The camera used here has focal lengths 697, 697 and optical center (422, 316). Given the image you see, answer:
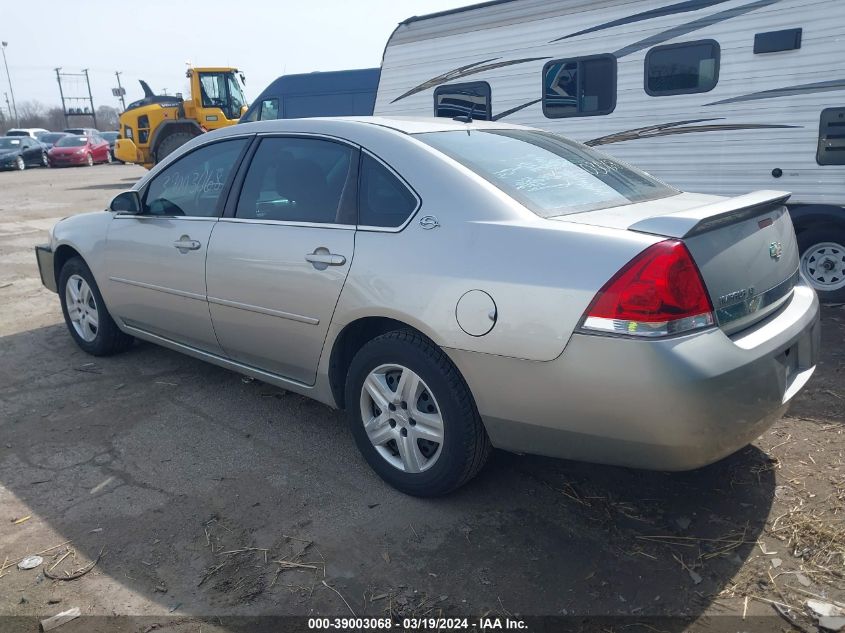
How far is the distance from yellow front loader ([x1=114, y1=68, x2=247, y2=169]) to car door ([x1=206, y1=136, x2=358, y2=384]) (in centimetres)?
1610

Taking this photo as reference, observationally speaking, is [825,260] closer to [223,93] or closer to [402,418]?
[402,418]

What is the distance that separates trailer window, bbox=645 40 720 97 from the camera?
632cm

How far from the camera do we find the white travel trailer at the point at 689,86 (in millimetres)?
5859

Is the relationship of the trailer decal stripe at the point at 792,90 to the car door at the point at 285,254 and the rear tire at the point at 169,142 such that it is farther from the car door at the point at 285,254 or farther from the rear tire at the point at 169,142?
the rear tire at the point at 169,142

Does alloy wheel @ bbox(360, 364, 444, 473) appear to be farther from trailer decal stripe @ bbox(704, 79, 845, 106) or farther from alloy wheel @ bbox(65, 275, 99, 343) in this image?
trailer decal stripe @ bbox(704, 79, 845, 106)

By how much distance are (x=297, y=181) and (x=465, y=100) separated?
4.82 metres

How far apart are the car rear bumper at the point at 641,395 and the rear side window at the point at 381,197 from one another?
0.72 meters

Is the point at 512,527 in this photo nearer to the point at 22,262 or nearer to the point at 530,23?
the point at 530,23

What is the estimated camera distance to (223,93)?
19.2 metres

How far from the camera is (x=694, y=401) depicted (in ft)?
7.88

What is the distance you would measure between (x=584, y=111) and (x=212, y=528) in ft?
18.8

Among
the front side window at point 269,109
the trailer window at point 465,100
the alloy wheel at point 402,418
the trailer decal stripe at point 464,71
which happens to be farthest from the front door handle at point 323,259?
the front side window at point 269,109

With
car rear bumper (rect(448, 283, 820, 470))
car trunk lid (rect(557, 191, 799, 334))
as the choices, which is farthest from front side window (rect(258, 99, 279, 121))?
car rear bumper (rect(448, 283, 820, 470))

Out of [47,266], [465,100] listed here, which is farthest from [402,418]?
[465,100]
